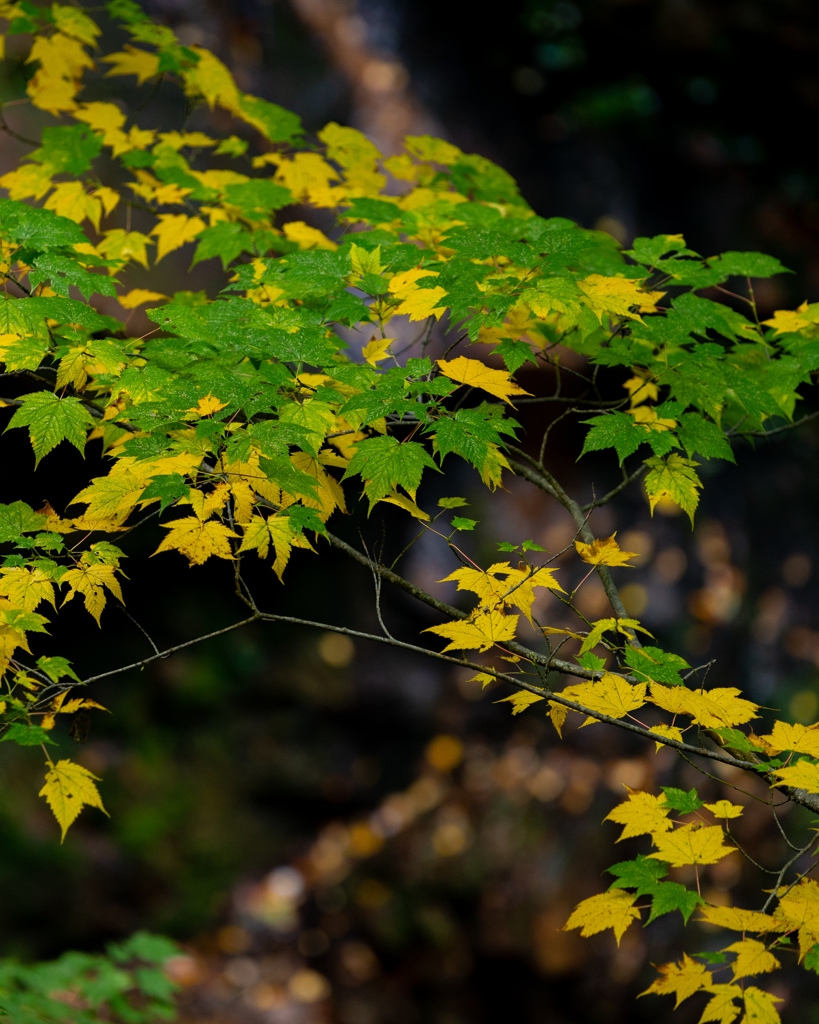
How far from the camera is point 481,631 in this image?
1635mm

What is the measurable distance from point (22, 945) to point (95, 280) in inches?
171

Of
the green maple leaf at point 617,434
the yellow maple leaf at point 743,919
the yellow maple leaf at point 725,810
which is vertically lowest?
the yellow maple leaf at point 743,919

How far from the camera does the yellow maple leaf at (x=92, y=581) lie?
1.65 metres

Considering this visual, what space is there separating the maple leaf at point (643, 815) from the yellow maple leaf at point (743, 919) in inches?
7.9

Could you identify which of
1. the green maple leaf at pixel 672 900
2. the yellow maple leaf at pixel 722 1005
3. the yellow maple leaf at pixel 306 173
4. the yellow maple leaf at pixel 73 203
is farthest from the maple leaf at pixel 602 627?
the yellow maple leaf at pixel 73 203

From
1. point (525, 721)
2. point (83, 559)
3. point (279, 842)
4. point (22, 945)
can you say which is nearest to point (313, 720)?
point (279, 842)

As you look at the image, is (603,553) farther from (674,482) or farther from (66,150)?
(66,150)

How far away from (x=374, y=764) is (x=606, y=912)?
3441mm

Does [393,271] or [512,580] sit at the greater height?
[393,271]

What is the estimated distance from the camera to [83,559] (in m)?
1.69

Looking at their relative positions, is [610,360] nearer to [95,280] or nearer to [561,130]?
[95,280]

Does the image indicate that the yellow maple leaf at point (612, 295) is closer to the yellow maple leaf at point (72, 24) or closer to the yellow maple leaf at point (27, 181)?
the yellow maple leaf at point (27, 181)

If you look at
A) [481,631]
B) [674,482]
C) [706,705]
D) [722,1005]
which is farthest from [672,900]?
[674,482]

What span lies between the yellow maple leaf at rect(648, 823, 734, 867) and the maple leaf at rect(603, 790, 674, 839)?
0.03 metres
